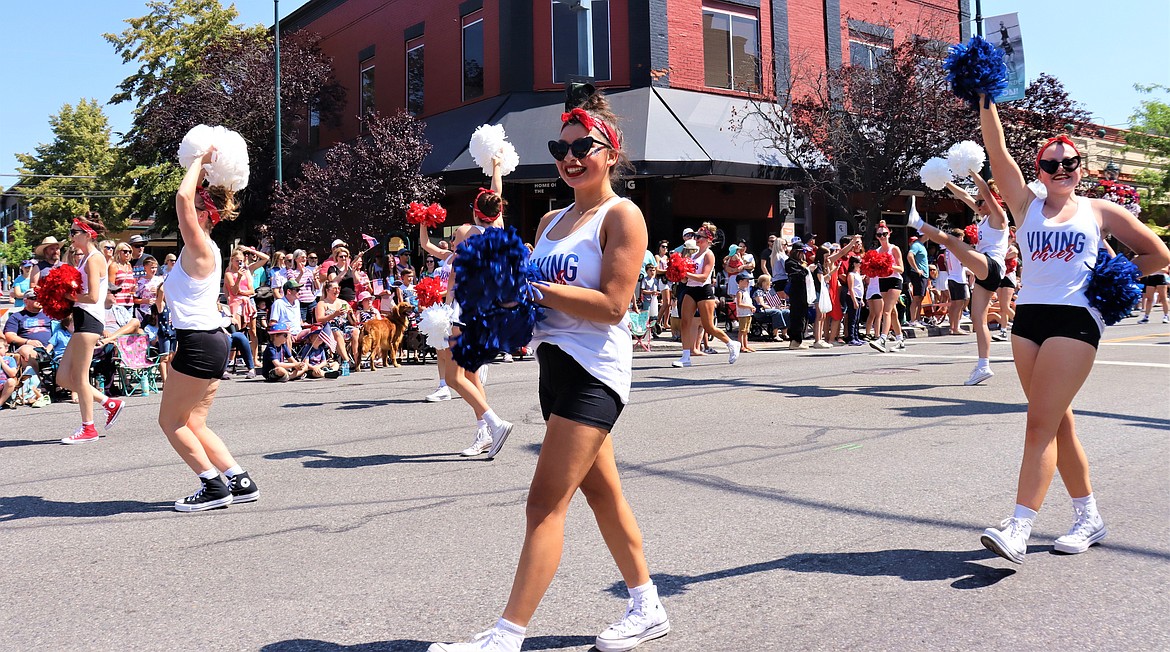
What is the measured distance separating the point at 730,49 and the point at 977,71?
1995 centimetres

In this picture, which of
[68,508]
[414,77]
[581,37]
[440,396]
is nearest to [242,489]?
[68,508]

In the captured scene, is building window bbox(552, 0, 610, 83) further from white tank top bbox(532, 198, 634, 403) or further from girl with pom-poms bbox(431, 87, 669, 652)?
white tank top bbox(532, 198, 634, 403)

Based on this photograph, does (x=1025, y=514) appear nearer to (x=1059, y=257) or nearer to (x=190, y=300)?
(x=1059, y=257)

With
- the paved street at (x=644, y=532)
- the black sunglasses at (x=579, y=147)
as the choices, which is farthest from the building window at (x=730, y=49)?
the black sunglasses at (x=579, y=147)

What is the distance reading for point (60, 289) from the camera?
8.06 meters

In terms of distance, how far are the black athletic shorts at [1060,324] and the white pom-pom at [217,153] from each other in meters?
4.40

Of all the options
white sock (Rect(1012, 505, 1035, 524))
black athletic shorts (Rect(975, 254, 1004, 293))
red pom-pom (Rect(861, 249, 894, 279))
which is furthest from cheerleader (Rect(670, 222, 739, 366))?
white sock (Rect(1012, 505, 1035, 524))

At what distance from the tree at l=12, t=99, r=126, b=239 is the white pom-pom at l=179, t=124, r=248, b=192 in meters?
52.4

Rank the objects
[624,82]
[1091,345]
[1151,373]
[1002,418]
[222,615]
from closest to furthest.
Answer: [222,615] < [1091,345] < [1002,418] < [1151,373] < [624,82]

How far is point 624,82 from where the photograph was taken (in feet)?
73.1

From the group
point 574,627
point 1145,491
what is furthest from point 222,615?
point 1145,491

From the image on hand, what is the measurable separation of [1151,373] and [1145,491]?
6.43 metres

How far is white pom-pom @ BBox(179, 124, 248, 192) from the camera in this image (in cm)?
549

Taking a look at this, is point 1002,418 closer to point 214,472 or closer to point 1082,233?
point 1082,233
